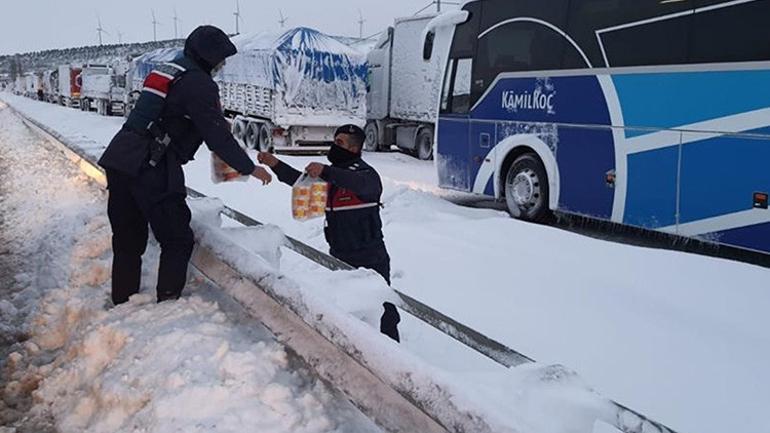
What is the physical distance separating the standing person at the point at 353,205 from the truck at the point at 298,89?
15459mm

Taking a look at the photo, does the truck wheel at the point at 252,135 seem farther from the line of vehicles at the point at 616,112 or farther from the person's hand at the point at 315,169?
the person's hand at the point at 315,169

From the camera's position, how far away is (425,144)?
2009 centimetres

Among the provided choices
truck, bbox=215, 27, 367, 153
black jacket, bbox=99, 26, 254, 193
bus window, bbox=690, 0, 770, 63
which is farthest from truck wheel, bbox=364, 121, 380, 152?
black jacket, bbox=99, 26, 254, 193

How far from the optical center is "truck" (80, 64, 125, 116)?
132 feet

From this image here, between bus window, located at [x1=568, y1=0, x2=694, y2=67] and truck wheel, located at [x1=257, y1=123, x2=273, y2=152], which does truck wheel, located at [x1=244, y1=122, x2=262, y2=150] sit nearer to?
truck wheel, located at [x1=257, y1=123, x2=273, y2=152]

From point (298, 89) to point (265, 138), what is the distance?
5.98ft

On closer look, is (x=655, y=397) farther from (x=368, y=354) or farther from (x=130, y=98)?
(x=130, y=98)

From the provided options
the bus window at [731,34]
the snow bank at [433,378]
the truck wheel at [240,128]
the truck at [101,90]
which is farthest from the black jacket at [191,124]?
the truck at [101,90]

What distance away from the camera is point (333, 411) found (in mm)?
2949

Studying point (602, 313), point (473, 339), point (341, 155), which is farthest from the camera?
point (602, 313)

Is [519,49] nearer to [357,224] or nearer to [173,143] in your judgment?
[357,224]

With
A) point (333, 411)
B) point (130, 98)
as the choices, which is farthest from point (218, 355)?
point (130, 98)

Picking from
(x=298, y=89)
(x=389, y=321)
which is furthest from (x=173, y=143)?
(x=298, y=89)

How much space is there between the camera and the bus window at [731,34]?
7.38 meters
